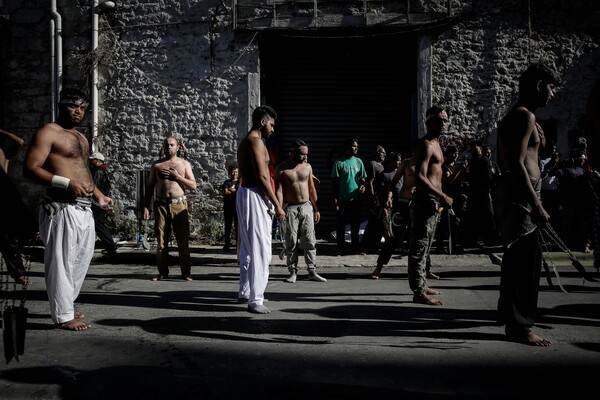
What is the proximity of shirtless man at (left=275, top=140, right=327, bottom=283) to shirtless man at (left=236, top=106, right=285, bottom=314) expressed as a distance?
2.11 meters

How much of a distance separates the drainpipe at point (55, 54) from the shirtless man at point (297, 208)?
→ 742 centimetres

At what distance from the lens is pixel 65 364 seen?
410 centimetres

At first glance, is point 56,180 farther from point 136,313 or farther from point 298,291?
point 298,291

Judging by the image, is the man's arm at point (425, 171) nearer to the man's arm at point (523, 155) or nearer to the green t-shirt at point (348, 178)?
the man's arm at point (523, 155)

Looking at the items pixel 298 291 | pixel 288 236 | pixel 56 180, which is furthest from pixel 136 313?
pixel 288 236

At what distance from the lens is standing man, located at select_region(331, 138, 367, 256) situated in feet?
34.9

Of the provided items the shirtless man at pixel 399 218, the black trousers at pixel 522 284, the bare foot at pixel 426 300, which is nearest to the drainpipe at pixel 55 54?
the shirtless man at pixel 399 218

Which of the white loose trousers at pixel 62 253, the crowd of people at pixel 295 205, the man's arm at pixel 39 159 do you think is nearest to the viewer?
the crowd of people at pixel 295 205

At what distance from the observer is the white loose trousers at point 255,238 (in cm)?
582

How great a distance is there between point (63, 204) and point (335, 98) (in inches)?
385

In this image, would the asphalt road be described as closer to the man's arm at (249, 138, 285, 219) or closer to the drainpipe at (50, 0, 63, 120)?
the man's arm at (249, 138, 285, 219)

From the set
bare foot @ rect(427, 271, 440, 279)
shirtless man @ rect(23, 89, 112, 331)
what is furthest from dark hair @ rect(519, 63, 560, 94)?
bare foot @ rect(427, 271, 440, 279)

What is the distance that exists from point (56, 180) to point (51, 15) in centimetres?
996

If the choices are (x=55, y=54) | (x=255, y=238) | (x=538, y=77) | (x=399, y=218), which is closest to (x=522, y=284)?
(x=538, y=77)
